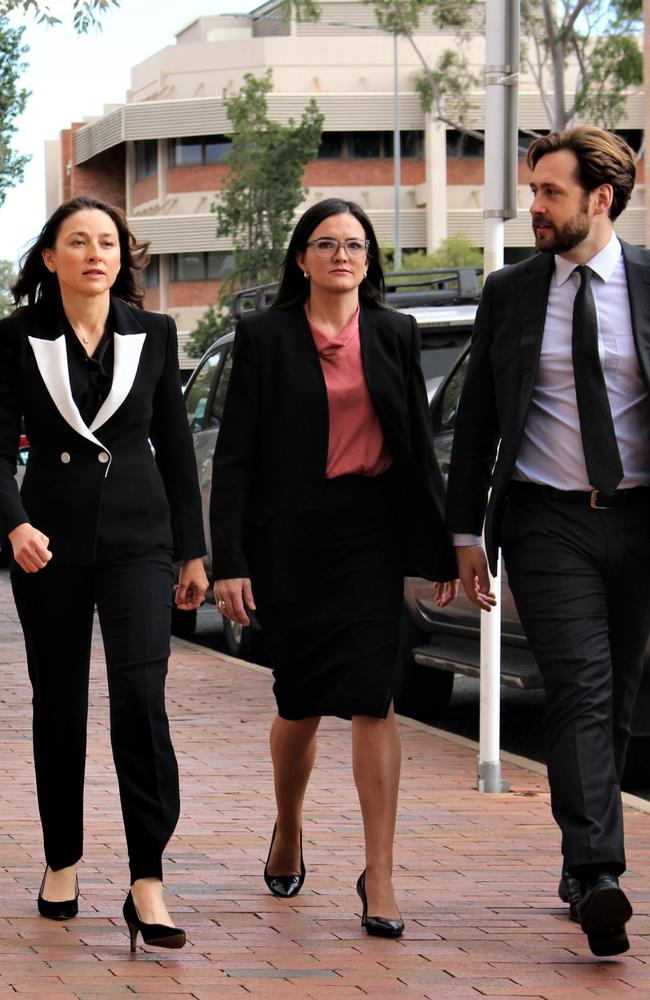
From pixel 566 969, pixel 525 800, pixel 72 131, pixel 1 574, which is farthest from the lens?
pixel 72 131

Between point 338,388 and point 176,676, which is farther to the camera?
point 176,676

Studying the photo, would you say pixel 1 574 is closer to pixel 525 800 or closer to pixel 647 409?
pixel 525 800

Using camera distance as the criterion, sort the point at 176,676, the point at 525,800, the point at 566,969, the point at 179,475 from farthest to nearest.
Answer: the point at 176,676 → the point at 525,800 → the point at 179,475 → the point at 566,969

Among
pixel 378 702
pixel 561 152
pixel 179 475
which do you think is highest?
pixel 561 152

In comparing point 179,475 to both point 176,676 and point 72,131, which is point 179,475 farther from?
point 72,131

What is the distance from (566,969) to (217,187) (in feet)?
228

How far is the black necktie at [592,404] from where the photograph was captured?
504 centimetres

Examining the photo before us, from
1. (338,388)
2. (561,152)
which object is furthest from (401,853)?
(561,152)

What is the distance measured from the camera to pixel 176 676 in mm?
11602

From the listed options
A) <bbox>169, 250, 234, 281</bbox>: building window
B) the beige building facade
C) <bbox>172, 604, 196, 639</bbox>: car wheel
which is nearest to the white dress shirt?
<bbox>172, 604, 196, 639</bbox>: car wheel

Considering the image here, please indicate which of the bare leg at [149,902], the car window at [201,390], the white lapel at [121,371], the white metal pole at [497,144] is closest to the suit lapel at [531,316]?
the white lapel at [121,371]

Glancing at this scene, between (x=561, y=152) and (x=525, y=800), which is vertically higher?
(x=561, y=152)

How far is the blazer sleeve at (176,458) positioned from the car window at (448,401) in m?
4.05

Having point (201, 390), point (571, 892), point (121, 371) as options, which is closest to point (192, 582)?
point (121, 371)
